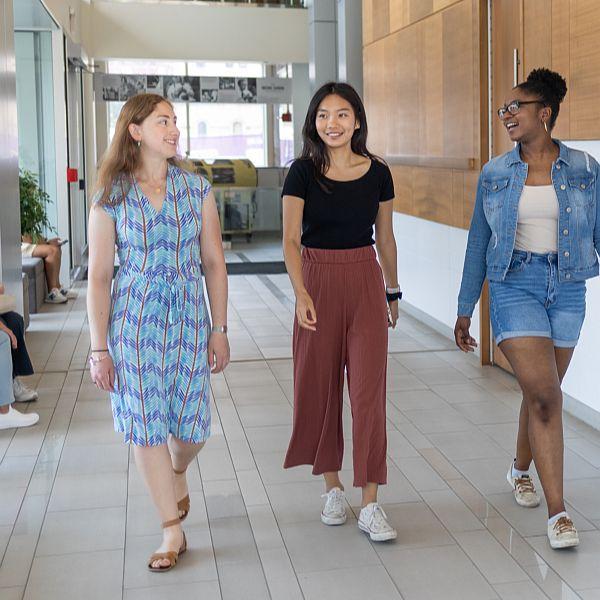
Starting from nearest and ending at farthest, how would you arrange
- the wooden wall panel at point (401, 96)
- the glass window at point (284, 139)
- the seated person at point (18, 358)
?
1. the seated person at point (18, 358)
2. the wooden wall panel at point (401, 96)
3. the glass window at point (284, 139)

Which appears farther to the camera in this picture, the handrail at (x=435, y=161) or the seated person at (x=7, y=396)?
the handrail at (x=435, y=161)

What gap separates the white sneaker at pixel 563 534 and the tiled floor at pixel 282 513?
0.04m

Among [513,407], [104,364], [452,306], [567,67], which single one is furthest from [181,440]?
[452,306]

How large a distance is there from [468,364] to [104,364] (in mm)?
3869

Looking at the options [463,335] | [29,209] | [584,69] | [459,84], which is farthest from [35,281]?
[463,335]

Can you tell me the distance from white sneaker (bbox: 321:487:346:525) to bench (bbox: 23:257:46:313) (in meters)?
5.82

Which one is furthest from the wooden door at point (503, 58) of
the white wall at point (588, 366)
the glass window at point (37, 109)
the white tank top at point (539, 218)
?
the glass window at point (37, 109)

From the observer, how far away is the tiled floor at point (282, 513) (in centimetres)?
322

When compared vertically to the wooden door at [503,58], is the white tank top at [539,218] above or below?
below

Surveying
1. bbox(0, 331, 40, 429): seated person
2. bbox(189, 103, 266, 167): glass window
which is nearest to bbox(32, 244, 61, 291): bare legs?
bbox(0, 331, 40, 429): seated person

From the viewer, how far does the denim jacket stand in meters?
3.45

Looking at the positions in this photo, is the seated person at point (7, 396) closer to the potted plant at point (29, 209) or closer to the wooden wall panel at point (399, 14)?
the potted plant at point (29, 209)

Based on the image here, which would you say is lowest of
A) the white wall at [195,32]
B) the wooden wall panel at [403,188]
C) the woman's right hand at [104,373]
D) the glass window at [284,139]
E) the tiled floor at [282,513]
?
the tiled floor at [282,513]

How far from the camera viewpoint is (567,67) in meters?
5.09
